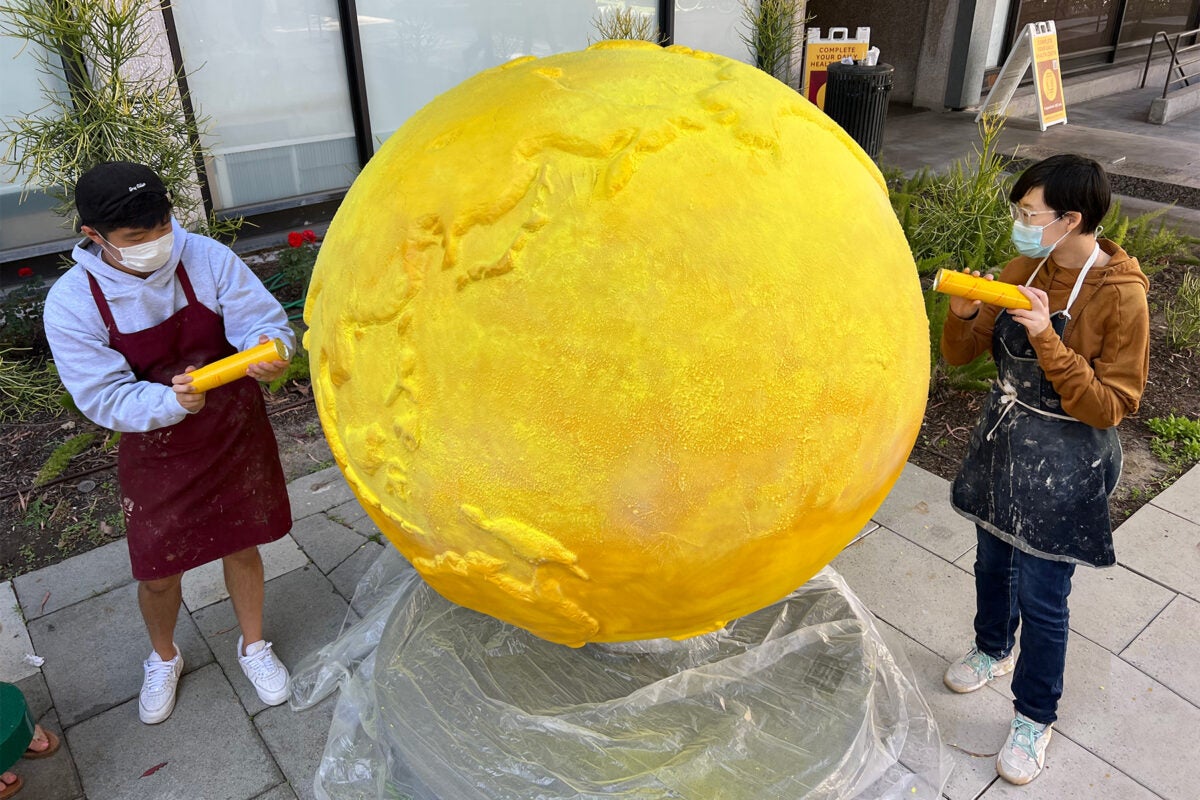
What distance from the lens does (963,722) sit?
2.48m

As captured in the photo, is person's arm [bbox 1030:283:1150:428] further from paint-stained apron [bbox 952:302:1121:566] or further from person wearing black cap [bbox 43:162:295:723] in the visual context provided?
person wearing black cap [bbox 43:162:295:723]

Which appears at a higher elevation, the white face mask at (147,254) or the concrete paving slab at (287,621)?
the white face mask at (147,254)

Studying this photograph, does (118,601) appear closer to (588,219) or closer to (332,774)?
(332,774)

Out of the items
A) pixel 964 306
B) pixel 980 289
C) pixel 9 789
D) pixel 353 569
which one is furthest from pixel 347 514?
pixel 980 289

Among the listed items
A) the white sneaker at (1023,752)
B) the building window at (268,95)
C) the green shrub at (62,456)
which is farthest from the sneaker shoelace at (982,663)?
the building window at (268,95)

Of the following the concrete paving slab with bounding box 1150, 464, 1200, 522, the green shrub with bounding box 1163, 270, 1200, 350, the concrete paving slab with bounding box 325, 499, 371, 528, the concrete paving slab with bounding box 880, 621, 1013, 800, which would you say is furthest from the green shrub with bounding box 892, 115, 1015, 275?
the concrete paving slab with bounding box 325, 499, 371, 528

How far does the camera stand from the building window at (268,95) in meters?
5.18

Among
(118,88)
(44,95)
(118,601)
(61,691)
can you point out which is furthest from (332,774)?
(44,95)

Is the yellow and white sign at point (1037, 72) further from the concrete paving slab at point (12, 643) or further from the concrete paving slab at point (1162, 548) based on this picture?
the concrete paving slab at point (12, 643)

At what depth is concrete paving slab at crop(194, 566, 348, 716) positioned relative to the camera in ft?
9.10

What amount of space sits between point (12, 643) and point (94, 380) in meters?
1.44

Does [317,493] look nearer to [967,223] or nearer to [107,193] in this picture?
[107,193]

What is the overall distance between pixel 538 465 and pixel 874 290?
73 cm

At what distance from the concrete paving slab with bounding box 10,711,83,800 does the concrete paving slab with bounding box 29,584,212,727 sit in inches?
5.4
